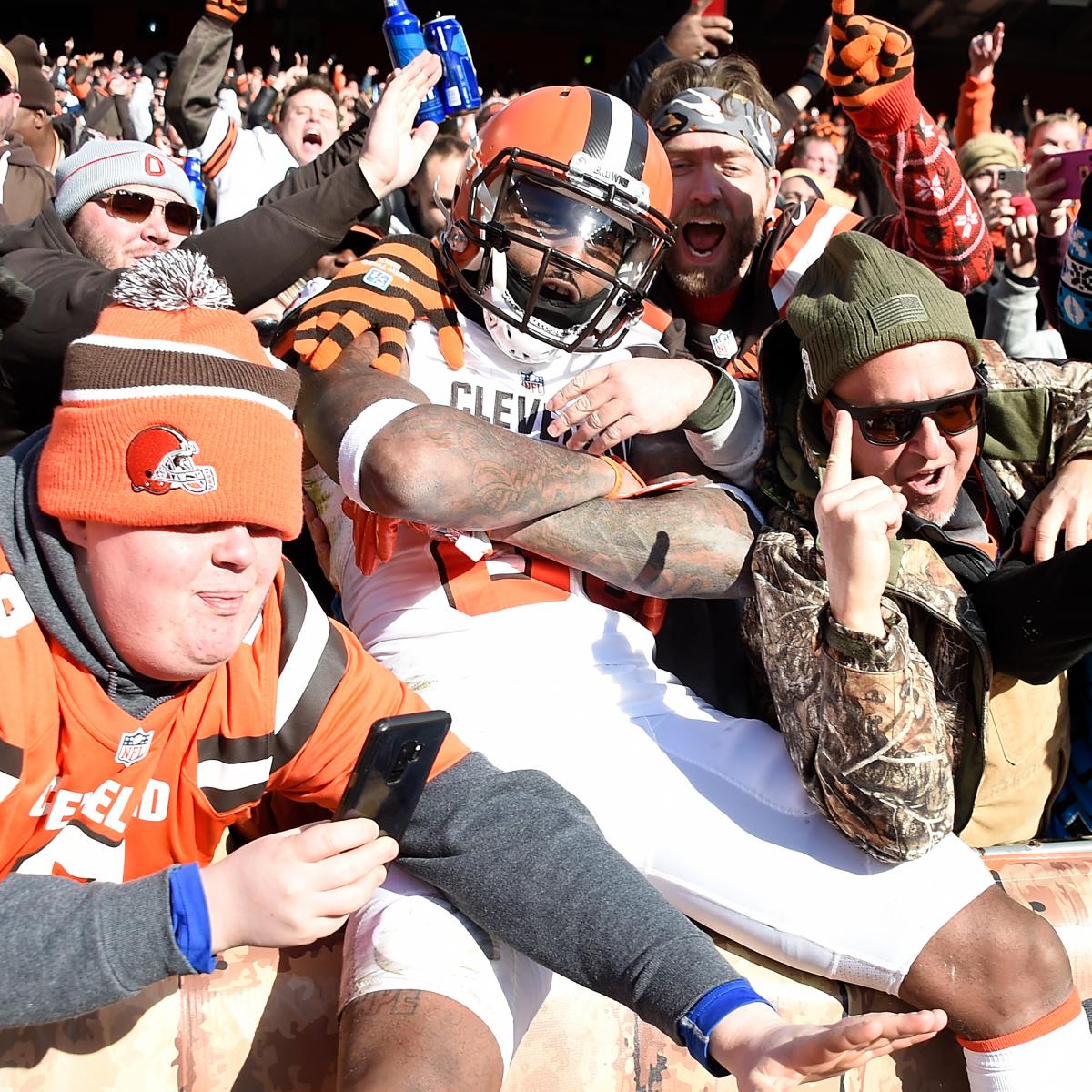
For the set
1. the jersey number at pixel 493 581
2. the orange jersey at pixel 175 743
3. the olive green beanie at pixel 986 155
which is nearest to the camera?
the orange jersey at pixel 175 743

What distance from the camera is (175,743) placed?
1709mm

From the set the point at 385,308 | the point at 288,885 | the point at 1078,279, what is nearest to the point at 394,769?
the point at 288,885

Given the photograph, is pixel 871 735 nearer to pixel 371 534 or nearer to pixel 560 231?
pixel 371 534

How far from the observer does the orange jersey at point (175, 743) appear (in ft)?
5.09

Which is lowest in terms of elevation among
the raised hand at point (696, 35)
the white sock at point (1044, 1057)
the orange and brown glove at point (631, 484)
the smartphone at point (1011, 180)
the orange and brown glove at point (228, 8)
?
the white sock at point (1044, 1057)

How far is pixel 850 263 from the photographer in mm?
2361

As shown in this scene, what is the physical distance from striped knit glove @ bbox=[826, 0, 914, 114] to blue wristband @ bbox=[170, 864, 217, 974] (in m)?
2.62

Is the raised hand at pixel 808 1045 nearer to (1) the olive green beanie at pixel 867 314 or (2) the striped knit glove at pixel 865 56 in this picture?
(1) the olive green beanie at pixel 867 314

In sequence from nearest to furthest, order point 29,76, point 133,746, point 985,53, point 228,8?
point 133,746, point 228,8, point 29,76, point 985,53

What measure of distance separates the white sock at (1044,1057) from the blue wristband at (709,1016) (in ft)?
2.06

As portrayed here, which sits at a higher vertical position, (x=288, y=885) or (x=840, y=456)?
(x=840, y=456)

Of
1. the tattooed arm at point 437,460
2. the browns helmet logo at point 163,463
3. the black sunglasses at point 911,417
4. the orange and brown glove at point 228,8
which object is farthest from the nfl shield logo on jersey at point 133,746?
the orange and brown glove at point 228,8

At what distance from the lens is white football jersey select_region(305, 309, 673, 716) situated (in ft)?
7.46

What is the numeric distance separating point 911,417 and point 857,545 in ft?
1.60
